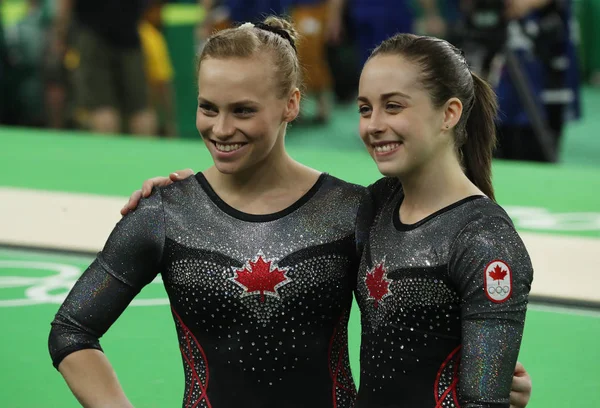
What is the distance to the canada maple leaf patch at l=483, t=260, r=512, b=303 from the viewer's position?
223 cm

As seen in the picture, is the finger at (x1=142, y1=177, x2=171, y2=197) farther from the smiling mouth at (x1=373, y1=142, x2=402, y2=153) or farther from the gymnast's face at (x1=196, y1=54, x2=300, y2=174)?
the smiling mouth at (x1=373, y1=142, x2=402, y2=153)

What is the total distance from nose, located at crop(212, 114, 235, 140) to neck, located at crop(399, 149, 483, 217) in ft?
1.24

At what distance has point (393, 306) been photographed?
2414 millimetres

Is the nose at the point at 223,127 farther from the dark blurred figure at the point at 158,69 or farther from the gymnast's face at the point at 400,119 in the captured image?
the dark blurred figure at the point at 158,69

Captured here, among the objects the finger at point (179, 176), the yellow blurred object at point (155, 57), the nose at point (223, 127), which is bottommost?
the yellow blurred object at point (155, 57)

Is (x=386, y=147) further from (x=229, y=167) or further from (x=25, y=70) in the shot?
(x=25, y=70)

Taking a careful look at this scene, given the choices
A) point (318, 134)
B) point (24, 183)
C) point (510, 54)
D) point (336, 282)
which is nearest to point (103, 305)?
point (336, 282)

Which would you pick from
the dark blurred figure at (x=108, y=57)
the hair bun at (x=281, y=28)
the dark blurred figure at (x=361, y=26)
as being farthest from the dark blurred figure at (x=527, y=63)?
the hair bun at (x=281, y=28)

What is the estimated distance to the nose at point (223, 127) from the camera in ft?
8.29

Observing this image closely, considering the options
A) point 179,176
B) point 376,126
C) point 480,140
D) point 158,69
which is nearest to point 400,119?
point 376,126

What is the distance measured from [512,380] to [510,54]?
620 cm

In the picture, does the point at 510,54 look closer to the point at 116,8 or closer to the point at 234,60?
the point at 116,8

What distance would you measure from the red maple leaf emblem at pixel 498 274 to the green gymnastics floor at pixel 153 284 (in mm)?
1574

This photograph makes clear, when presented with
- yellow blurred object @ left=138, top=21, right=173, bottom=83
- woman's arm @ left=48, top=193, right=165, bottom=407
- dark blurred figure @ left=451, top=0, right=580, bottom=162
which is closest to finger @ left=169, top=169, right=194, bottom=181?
woman's arm @ left=48, top=193, right=165, bottom=407
